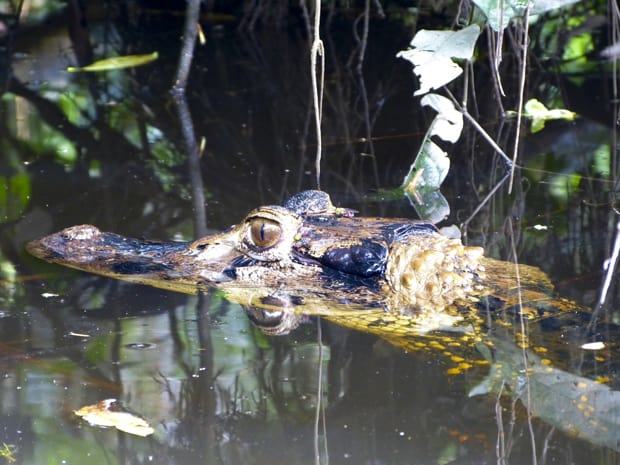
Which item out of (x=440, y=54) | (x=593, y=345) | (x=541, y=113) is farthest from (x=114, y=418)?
(x=541, y=113)

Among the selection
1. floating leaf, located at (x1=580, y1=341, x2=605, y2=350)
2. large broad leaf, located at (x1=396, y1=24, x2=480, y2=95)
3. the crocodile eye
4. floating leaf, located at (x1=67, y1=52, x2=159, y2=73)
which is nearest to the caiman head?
the crocodile eye

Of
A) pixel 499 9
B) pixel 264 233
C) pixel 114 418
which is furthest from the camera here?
pixel 499 9

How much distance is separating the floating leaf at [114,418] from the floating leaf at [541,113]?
490 cm

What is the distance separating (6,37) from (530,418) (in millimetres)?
8979

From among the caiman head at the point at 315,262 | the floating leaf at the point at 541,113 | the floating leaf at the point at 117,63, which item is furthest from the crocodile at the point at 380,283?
the floating leaf at the point at 117,63

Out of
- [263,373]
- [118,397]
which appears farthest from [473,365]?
[118,397]

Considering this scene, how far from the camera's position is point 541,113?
23.3 feet

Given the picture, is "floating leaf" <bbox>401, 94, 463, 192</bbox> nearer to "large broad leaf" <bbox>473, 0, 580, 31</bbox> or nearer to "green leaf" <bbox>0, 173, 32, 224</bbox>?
"large broad leaf" <bbox>473, 0, 580, 31</bbox>

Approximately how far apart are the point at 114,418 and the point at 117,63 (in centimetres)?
664

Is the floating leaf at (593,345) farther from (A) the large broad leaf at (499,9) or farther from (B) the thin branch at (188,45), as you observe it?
(B) the thin branch at (188,45)

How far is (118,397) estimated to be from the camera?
298 centimetres

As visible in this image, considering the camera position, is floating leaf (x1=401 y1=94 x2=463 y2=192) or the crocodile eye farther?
floating leaf (x1=401 y1=94 x2=463 y2=192)

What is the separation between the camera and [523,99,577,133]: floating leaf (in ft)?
23.2

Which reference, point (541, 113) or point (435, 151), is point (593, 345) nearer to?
point (435, 151)
